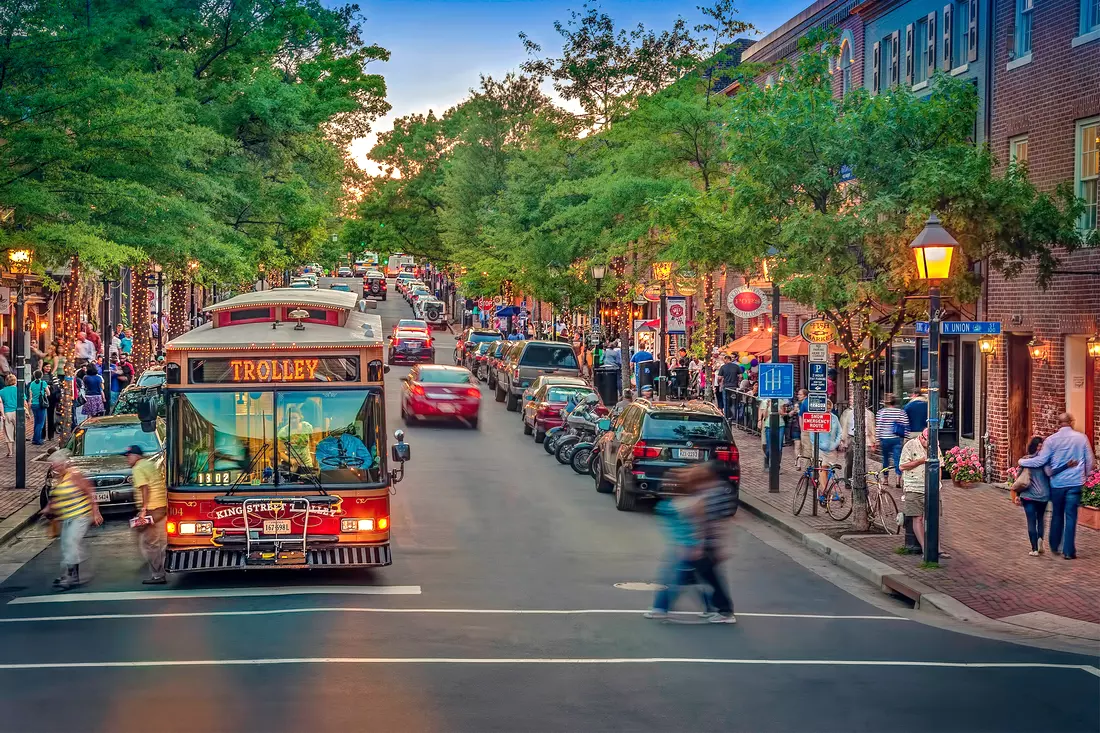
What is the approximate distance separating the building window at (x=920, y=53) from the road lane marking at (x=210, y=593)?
20687mm

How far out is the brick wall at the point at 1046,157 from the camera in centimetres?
2309

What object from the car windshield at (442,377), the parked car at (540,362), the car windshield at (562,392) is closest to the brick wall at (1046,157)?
the car windshield at (562,392)

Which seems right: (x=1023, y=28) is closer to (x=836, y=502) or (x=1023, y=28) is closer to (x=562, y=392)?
(x=836, y=502)

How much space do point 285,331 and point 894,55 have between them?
22141mm

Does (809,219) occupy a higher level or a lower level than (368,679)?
higher

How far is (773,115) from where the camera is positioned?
20625 millimetres

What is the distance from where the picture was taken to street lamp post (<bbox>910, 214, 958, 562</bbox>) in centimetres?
1622

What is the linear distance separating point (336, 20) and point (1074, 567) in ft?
139

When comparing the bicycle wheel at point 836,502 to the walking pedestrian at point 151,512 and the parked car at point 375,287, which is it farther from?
the parked car at point 375,287

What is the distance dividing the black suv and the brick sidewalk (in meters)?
1.51

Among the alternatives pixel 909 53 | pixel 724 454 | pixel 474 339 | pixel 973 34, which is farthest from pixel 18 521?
pixel 474 339

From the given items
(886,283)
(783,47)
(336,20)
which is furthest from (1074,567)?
(336,20)

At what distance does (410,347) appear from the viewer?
56781 millimetres

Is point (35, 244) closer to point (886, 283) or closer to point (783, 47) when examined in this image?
point (886, 283)
